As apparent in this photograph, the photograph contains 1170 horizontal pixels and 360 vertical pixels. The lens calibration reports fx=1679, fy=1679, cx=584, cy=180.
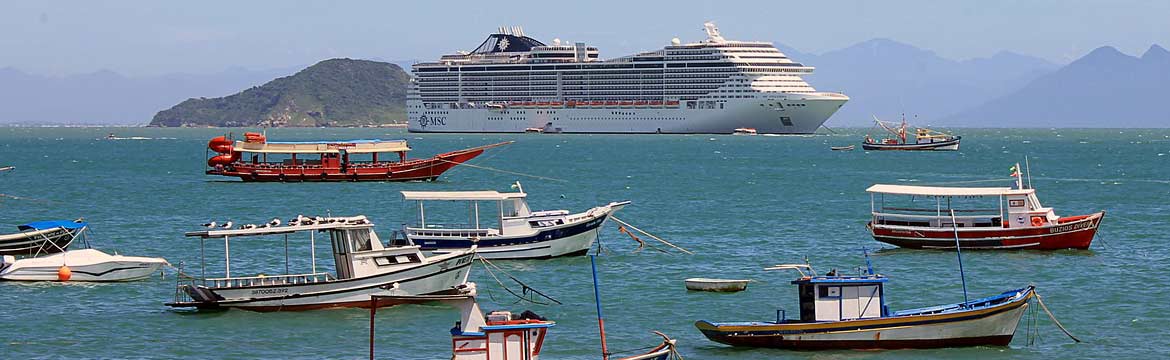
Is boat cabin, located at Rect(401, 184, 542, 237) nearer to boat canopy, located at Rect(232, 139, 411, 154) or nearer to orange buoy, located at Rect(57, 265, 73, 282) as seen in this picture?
orange buoy, located at Rect(57, 265, 73, 282)

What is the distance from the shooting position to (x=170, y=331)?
36.0 m

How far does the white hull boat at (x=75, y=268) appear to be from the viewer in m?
43.9

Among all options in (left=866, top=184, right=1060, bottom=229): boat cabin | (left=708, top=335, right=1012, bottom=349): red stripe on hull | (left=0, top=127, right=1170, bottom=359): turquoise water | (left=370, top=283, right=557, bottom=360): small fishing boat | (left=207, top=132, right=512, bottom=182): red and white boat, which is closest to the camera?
(left=370, top=283, right=557, bottom=360): small fishing boat

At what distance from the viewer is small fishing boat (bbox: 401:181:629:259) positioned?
47469 millimetres

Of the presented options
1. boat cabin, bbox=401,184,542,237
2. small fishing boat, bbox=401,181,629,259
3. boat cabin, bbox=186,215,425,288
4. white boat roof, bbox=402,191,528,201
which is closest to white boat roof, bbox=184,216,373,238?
boat cabin, bbox=186,215,425,288

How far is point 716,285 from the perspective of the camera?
41.7 meters

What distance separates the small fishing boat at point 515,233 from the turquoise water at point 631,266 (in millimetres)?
496

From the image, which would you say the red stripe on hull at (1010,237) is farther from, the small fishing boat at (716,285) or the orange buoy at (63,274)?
the orange buoy at (63,274)

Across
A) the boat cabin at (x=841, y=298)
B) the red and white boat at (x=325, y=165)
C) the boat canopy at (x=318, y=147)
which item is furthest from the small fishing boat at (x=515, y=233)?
the boat canopy at (x=318, y=147)

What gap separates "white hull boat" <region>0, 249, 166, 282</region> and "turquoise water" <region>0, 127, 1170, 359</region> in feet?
1.89

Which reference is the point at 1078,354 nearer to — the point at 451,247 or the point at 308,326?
the point at 308,326

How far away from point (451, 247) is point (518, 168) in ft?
247

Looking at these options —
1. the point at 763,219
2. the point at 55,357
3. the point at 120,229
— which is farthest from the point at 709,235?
the point at 55,357

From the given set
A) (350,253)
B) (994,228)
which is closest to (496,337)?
(350,253)
